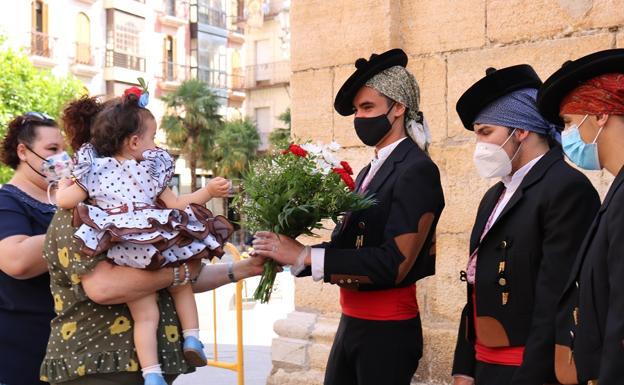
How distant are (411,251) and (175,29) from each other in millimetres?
45606

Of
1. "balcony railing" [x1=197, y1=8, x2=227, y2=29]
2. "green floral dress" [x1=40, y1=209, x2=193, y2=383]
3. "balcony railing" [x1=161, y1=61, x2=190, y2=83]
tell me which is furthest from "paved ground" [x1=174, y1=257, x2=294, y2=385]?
"balcony railing" [x1=197, y1=8, x2=227, y2=29]

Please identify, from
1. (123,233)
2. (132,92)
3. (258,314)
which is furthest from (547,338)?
(258,314)

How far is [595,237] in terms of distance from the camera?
2389mm

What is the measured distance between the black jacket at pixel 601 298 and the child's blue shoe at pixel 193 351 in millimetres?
1360

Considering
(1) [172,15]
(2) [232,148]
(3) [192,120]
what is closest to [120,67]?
(3) [192,120]

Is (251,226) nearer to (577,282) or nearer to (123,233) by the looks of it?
(123,233)

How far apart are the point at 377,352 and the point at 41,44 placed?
1473 inches

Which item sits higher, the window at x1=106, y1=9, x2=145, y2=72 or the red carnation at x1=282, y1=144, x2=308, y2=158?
the window at x1=106, y1=9, x2=145, y2=72

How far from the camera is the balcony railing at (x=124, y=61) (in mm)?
41312

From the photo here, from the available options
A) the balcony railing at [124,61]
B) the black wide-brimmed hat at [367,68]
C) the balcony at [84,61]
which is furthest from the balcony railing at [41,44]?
the black wide-brimmed hat at [367,68]

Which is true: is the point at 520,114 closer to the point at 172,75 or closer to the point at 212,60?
the point at 172,75

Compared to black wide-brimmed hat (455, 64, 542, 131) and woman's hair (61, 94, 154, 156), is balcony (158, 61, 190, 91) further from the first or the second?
black wide-brimmed hat (455, 64, 542, 131)

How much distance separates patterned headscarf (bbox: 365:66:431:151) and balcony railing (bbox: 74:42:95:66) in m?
37.9

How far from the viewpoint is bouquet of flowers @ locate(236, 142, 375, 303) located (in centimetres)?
327
